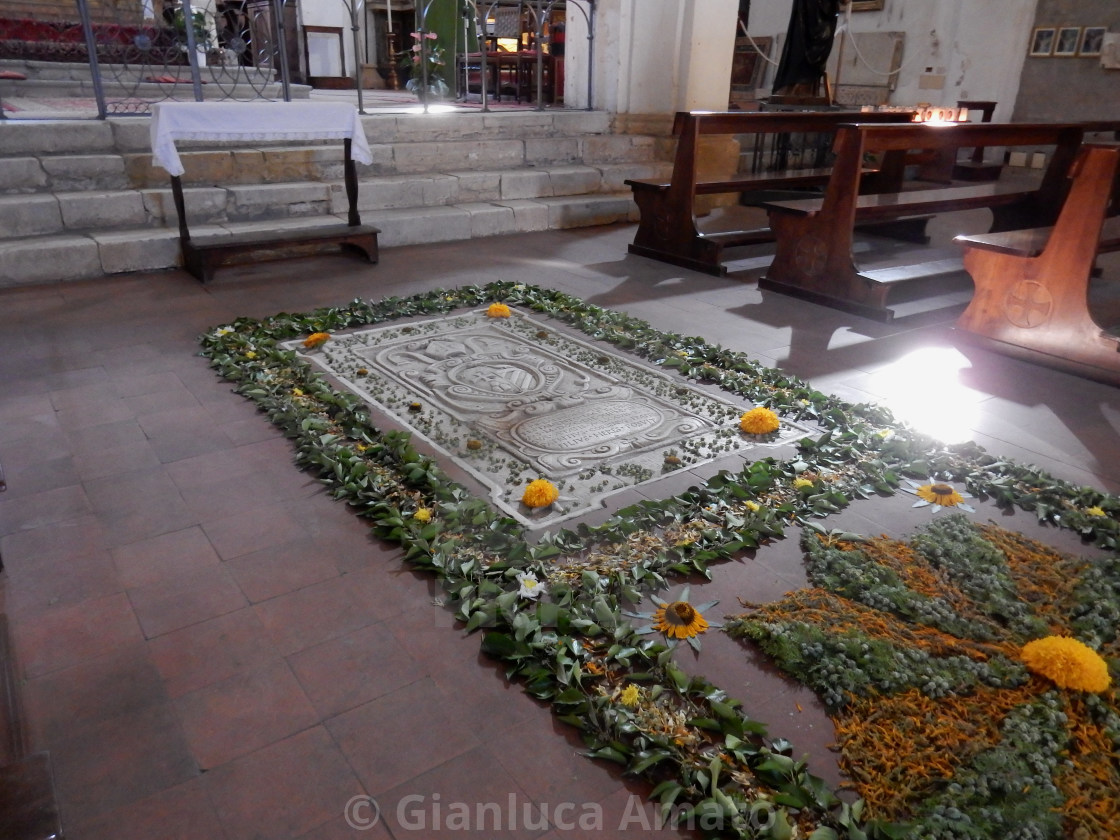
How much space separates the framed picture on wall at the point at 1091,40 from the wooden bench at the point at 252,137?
9558 mm

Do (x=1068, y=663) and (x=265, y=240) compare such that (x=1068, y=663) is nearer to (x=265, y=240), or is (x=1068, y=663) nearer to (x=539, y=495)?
(x=539, y=495)

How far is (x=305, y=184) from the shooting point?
6.07 m

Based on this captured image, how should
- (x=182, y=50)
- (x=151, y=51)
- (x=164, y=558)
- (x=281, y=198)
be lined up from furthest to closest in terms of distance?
(x=151, y=51) → (x=182, y=50) → (x=281, y=198) → (x=164, y=558)

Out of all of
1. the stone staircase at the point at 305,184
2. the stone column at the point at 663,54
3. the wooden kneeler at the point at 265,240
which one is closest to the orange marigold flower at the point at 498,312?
the wooden kneeler at the point at 265,240

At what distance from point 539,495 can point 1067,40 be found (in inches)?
448

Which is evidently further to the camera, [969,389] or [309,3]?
[309,3]

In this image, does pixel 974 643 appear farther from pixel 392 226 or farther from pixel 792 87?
pixel 792 87

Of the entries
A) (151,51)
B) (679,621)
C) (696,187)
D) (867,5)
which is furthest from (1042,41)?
(679,621)

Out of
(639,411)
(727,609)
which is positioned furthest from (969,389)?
(727,609)

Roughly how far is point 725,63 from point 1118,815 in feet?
25.1

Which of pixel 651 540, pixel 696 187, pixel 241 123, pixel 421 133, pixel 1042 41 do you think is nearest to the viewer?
pixel 651 540

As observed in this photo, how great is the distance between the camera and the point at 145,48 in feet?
28.1

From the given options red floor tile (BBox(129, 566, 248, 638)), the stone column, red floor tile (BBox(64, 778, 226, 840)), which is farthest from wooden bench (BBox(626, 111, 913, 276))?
red floor tile (BBox(64, 778, 226, 840))

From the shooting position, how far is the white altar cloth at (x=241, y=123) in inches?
179
